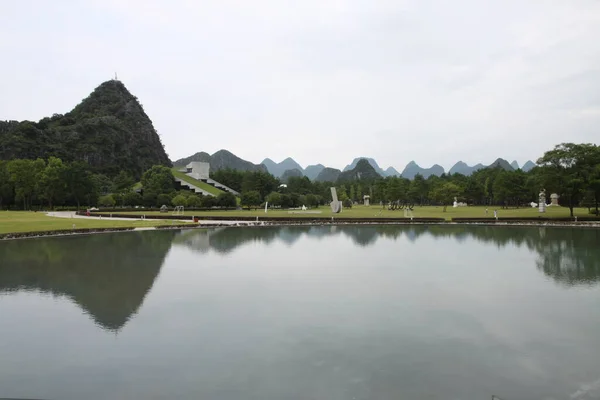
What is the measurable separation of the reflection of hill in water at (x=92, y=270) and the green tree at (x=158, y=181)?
145 feet

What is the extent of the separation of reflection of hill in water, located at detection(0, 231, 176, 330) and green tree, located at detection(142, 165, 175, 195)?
44284 millimetres

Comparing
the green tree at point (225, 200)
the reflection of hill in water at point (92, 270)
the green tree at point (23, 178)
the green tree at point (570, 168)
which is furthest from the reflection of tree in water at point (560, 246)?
the green tree at point (23, 178)

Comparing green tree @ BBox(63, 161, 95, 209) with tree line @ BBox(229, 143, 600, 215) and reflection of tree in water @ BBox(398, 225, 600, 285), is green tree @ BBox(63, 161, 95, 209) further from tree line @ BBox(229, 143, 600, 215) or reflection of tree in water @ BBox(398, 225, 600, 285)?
reflection of tree in water @ BBox(398, 225, 600, 285)

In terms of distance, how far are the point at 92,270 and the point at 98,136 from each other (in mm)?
117238

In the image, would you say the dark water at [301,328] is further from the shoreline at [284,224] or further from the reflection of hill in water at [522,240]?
the shoreline at [284,224]

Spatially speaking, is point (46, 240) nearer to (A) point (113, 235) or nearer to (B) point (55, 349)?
(A) point (113, 235)

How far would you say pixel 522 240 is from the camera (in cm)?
2658

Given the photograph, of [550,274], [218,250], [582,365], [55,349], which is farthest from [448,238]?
[55,349]

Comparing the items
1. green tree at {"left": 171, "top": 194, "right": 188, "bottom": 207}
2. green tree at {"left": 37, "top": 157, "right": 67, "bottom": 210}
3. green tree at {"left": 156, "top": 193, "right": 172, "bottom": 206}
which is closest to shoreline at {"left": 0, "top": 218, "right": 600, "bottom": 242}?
green tree at {"left": 171, "top": 194, "right": 188, "bottom": 207}

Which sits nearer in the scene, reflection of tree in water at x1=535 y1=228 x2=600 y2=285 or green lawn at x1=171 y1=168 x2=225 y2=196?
reflection of tree in water at x1=535 y1=228 x2=600 y2=285

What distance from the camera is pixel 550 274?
1554cm

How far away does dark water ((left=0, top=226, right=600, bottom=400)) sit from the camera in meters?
6.86

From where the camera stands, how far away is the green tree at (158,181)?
71.2 meters

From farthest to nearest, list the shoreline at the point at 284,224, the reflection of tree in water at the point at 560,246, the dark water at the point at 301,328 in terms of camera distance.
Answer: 1. the shoreline at the point at 284,224
2. the reflection of tree in water at the point at 560,246
3. the dark water at the point at 301,328
